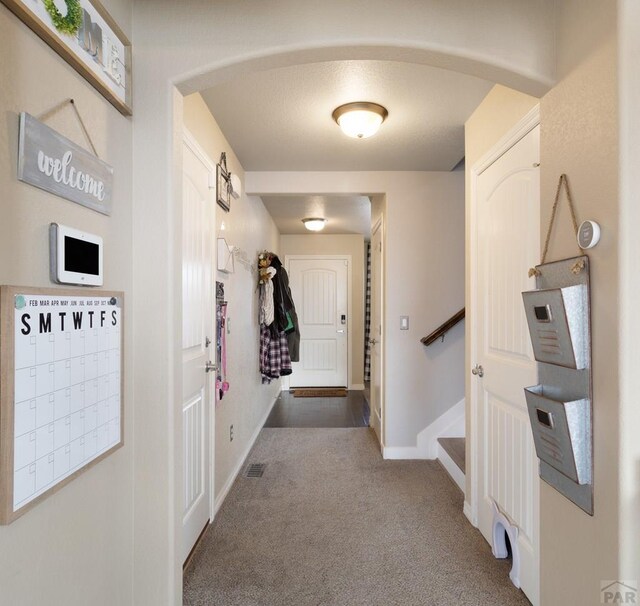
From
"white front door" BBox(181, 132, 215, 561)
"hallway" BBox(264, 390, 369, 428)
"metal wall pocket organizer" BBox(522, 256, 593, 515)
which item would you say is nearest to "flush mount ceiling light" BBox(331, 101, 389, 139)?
"white front door" BBox(181, 132, 215, 561)

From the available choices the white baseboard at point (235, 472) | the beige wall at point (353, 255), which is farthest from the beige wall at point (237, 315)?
the beige wall at point (353, 255)

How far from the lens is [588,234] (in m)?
1.14

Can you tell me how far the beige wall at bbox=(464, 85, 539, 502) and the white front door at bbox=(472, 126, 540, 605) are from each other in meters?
0.10

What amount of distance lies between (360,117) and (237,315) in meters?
1.56

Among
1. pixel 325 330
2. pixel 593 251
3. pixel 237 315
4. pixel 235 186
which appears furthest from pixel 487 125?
pixel 325 330

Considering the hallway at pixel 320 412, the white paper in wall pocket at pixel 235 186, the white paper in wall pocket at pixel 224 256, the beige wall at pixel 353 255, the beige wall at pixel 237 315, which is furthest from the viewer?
the beige wall at pixel 353 255

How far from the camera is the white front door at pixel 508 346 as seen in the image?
5.50 ft

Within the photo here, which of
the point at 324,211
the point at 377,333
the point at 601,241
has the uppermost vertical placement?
the point at 324,211

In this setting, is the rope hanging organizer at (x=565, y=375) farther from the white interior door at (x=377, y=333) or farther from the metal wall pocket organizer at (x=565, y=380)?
the white interior door at (x=377, y=333)

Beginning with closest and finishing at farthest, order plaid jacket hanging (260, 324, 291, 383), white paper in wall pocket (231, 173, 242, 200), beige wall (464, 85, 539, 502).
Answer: beige wall (464, 85, 539, 502), white paper in wall pocket (231, 173, 242, 200), plaid jacket hanging (260, 324, 291, 383)

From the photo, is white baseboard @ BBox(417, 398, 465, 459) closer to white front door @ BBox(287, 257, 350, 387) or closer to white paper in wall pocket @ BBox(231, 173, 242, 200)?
white paper in wall pocket @ BBox(231, 173, 242, 200)

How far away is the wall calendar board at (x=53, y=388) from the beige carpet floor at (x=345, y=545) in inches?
43.2

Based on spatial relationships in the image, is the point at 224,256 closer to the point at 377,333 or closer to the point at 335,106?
the point at 335,106

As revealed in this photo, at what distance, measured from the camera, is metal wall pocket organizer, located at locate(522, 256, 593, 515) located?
1165 millimetres
